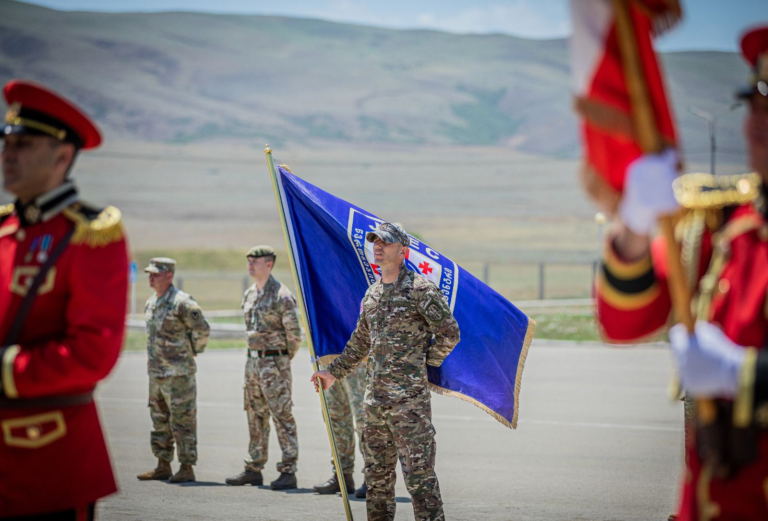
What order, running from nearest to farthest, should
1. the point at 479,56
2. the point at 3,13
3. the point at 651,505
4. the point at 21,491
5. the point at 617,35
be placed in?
1. the point at 617,35
2. the point at 21,491
3. the point at 651,505
4. the point at 3,13
5. the point at 479,56

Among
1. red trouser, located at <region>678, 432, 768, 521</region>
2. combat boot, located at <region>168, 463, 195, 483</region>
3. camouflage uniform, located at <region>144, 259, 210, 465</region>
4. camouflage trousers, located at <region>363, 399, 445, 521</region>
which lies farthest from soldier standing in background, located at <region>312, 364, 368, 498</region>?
red trouser, located at <region>678, 432, 768, 521</region>

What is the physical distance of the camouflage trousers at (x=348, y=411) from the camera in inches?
373

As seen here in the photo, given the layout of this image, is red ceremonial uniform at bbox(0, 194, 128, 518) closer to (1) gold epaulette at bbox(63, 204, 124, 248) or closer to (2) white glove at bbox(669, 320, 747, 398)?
(1) gold epaulette at bbox(63, 204, 124, 248)

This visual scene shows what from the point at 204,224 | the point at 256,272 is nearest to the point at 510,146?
the point at 204,224

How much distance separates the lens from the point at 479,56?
195375mm

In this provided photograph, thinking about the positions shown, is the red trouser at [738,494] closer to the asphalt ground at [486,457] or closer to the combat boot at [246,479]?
the asphalt ground at [486,457]

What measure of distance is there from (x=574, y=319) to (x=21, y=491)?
27.5m

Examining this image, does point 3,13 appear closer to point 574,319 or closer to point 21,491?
point 574,319

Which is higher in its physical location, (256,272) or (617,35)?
(617,35)

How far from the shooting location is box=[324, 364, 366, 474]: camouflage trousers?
948cm

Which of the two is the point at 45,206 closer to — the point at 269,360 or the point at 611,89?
the point at 611,89

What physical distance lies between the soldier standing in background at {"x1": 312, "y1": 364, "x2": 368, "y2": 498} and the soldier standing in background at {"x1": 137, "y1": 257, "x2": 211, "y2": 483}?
142 centimetres

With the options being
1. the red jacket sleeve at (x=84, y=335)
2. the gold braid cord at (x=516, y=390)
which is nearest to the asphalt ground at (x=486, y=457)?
the gold braid cord at (x=516, y=390)

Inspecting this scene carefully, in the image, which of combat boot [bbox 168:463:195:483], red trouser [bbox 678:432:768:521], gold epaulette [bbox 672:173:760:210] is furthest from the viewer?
combat boot [bbox 168:463:195:483]
